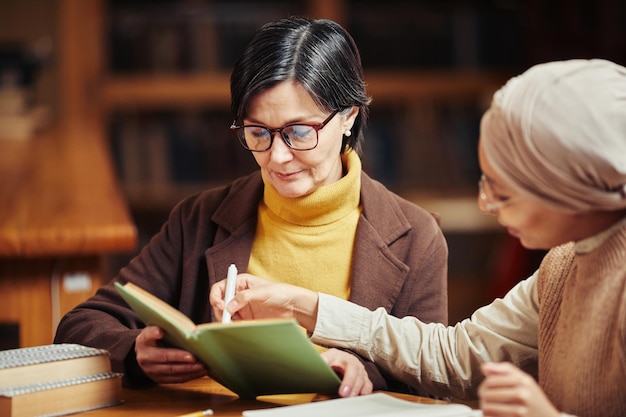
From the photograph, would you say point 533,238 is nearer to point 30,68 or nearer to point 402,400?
point 402,400

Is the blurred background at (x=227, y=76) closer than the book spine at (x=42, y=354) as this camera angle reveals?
No

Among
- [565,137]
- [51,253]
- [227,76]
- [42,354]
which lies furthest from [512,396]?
[227,76]

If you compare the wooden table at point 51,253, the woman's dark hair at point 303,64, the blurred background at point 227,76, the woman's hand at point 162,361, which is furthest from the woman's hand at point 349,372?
the blurred background at point 227,76

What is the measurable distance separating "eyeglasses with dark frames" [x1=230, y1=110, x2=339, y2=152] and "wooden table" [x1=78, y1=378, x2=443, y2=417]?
0.42 metres

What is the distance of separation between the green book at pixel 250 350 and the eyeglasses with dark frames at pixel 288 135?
1.25ft

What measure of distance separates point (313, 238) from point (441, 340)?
0.40 meters

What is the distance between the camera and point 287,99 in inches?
71.8

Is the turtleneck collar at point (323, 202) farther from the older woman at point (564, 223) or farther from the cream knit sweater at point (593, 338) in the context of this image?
the cream knit sweater at point (593, 338)

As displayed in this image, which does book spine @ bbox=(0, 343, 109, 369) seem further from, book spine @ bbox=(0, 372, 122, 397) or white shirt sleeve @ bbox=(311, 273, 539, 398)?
white shirt sleeve @ bbox=(311, 273, 539, 398)

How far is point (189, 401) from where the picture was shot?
1.68m

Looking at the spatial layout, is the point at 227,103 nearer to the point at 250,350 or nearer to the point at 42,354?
the point at 42,354

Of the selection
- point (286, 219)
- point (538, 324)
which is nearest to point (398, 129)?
point (286, 219)

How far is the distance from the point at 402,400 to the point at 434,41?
3.93 metres

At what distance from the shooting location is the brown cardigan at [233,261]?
1936 millimetres
